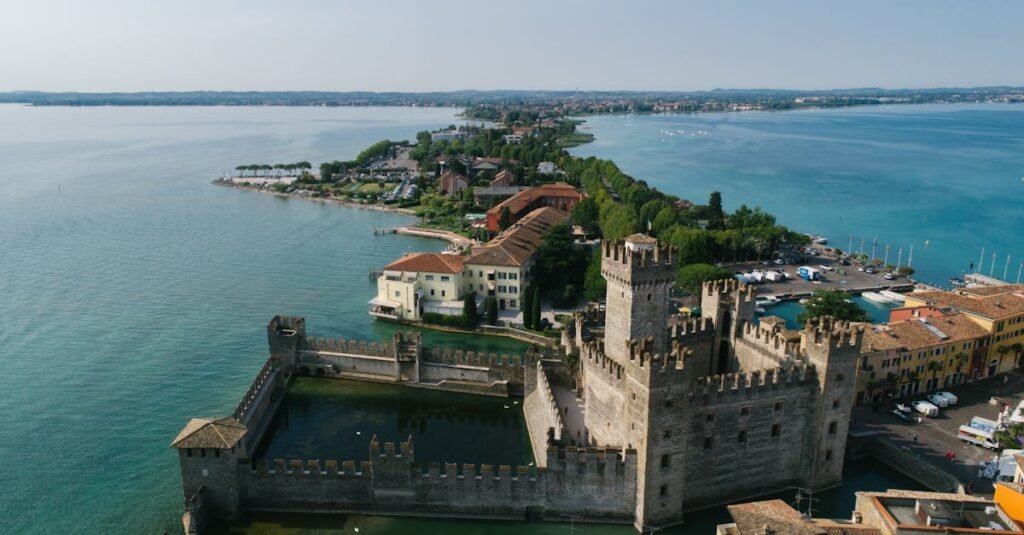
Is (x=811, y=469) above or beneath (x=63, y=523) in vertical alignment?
above

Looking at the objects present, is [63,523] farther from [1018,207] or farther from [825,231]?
[1018,207]

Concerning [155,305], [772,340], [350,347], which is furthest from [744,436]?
[155,305]

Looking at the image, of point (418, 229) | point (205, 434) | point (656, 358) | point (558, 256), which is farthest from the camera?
point (418, 229)

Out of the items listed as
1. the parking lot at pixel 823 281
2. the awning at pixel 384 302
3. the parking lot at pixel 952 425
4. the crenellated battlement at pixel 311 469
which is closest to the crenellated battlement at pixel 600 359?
the crenellated battlement at pixel 311 469

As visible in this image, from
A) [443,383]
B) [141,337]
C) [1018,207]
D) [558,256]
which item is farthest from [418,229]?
[1018,207]

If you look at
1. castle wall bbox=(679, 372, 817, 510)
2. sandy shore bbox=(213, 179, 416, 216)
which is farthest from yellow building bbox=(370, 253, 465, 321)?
sandy shore bbox=(213, 179, 416, 216)

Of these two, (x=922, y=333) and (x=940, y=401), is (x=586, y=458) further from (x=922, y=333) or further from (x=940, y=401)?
(x=922, y=333)
